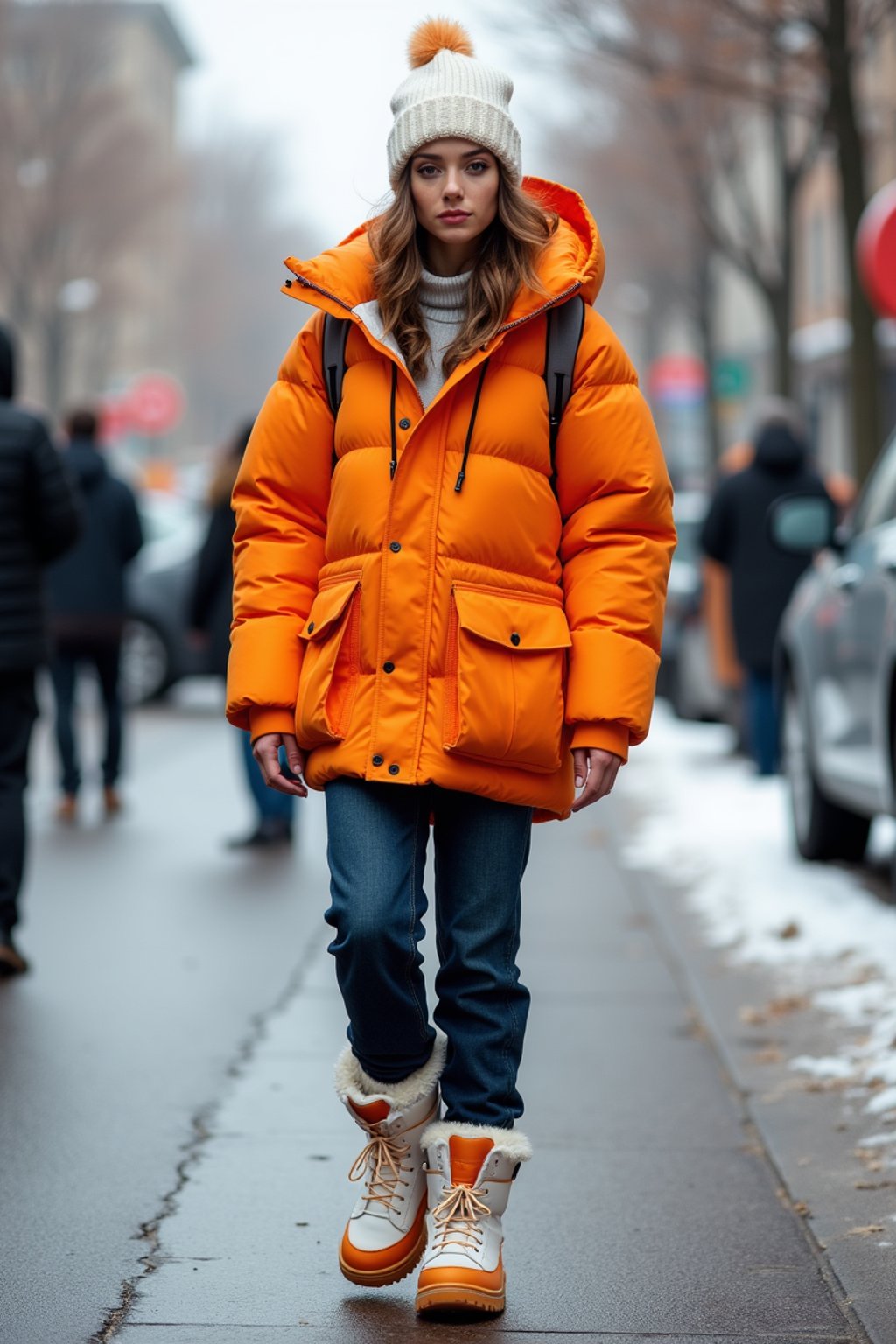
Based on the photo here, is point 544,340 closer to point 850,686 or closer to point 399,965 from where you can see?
point 399,965

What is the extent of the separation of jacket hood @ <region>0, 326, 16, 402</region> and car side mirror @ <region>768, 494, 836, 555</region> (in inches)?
111

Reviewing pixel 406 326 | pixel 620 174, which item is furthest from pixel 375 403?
pixel 620 174

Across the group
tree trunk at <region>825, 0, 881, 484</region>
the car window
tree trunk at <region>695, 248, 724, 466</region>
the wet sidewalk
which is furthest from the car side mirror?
tree trunk at <region>695, 248, 724, 466</region>

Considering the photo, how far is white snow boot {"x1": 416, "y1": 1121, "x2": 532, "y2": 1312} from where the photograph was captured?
382cm

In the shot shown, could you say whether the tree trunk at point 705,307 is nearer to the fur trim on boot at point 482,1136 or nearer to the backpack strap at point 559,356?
the backpack strap at point 559,356

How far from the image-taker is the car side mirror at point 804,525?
8.47 m

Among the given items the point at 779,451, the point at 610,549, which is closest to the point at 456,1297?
the point at 610,549

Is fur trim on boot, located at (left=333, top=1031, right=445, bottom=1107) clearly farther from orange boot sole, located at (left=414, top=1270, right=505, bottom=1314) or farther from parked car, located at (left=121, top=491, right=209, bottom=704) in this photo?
parked car, located at (left=121, top=491, right=209, bottom=704)

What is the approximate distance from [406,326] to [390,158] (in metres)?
0.31

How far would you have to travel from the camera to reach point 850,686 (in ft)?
26.7

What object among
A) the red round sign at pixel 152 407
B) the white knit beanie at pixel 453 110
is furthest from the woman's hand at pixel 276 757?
the red round sign at pixel 152 407

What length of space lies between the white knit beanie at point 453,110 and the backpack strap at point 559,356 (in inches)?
10.5

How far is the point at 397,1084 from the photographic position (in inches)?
157

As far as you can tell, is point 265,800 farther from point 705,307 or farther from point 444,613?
point 705,307
